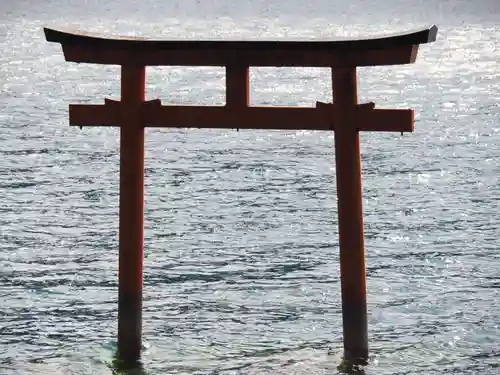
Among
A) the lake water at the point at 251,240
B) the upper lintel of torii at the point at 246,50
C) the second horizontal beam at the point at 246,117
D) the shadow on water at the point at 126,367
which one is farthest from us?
the lake water at the point at 251,240

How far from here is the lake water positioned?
7.48 meters

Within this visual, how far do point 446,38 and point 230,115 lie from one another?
83.7 feet

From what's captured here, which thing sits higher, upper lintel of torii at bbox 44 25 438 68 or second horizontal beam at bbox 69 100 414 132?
upper lintel of torii at bbox 44 25 438 68

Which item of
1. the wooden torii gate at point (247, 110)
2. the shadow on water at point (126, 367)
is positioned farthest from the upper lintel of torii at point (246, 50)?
the shadow on water at point (126, 367)

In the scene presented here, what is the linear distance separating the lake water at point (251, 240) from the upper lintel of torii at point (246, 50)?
40 centimetres

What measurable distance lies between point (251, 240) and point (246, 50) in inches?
163

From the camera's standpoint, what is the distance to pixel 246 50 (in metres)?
6.32

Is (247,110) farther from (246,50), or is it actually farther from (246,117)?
(246,50)

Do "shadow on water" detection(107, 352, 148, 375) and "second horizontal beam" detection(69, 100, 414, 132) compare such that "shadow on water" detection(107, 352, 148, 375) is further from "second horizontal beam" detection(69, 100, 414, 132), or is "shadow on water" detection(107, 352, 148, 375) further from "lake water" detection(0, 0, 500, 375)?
"second horizontal beam" detection(69, 100, 414, 132)

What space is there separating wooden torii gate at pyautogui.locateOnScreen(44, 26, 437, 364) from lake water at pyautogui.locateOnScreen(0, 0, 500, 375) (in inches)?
17.3

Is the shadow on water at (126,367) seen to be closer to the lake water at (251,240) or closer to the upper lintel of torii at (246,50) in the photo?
the lake water at (251,240)

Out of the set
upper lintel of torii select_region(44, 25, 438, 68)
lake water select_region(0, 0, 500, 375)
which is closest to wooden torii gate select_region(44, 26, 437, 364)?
upper lintel of torii select_region(44, 25, 438, 68)

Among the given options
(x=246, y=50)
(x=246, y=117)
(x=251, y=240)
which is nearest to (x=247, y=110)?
(x=246, y=117)

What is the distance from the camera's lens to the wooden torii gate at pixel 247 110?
6242mm
